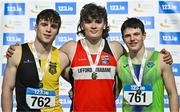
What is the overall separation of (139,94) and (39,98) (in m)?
0.72

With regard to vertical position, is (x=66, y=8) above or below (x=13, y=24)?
above

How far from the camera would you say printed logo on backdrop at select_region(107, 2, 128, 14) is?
11.9 feet

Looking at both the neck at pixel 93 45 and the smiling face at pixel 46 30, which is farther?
the neck at pixel 93 45

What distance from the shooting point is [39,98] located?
2.42 metres

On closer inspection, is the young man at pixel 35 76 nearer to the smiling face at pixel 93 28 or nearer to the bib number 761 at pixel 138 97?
the smiling face at pixel 93 28

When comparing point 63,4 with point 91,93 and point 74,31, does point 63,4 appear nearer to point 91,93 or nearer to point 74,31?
point 74,31

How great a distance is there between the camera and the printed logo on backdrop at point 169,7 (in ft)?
11.7

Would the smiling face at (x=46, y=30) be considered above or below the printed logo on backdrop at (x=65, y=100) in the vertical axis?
above

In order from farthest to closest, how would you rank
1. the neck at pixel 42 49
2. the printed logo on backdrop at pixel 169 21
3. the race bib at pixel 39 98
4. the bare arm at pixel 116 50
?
the printed logo on backdrop at pixel 169 21 < the bare arm at pixel 116 50 < the neck at pixel 42 49 < the race bib at pixel 39 98

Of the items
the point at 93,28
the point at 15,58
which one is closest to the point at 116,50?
the point at 93,28

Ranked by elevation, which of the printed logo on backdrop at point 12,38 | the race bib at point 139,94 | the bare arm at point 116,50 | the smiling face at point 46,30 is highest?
the smiling face at point 46,30

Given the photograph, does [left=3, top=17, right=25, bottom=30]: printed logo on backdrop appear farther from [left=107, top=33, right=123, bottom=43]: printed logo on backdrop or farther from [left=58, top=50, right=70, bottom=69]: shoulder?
[left=58, top=50, right=70, bottom=69]: shoulder

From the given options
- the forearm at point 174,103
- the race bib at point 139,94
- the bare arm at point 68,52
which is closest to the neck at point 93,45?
the bare arm at point 68,52

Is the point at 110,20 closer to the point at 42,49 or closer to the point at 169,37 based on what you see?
the point at 169,37
